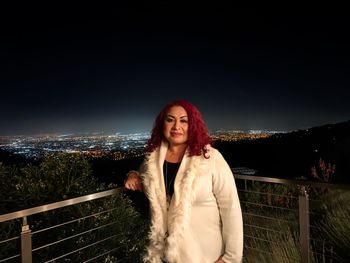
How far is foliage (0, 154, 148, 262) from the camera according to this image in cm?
407

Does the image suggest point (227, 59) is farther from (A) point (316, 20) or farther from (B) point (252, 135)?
(B) point (252, 135)

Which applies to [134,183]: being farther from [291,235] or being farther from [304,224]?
[291,235]

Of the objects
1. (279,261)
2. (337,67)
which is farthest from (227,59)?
(279,261)

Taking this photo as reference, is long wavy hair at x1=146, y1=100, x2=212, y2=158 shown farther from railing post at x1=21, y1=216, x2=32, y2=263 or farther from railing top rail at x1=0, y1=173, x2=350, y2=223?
railing post at x1=21, y1=216, x2=32, y2=263

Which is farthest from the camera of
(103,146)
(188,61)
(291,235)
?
(188,61)

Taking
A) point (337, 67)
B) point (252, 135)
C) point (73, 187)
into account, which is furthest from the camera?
point (337, 67)

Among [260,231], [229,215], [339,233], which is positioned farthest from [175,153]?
[260,231]

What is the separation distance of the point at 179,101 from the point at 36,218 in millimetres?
3077

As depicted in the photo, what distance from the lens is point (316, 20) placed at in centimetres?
1364

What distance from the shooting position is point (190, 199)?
68.2 inches

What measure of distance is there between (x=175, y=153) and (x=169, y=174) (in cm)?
13

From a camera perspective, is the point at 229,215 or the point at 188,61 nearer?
the point at 229,215

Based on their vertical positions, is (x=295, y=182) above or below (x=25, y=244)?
above

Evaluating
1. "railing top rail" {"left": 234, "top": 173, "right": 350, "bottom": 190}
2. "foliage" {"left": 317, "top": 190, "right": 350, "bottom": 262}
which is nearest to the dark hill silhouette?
"foliage" {"left": 317, "top": 190, "right": 350, "bottom": 262}
